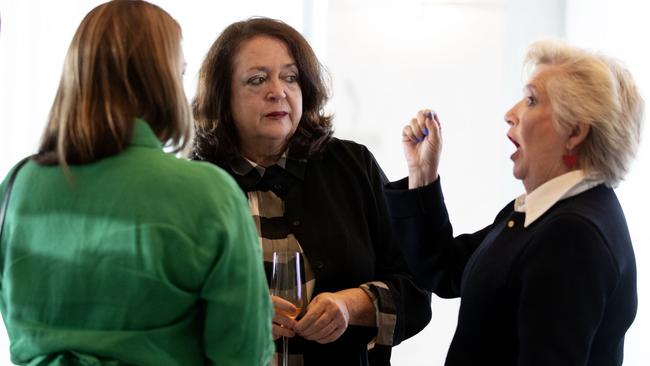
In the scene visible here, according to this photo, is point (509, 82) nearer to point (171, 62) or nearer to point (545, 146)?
point (545, 146)

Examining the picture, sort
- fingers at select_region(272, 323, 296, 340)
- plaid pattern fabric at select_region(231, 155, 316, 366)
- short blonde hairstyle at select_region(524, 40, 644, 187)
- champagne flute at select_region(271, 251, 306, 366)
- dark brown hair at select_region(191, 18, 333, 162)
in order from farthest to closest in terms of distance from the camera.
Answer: dark brown hair at select_region(191, 18, 333, 162)
plaid pattern fabric at select_region(231, 155, 316, 366)
fingers at select_region(272, 323, 296, 340)
champagne flute at select_region(271, 251, 306, 366)
short blonde hairstyle at select_region(524, 40, 644, 187)

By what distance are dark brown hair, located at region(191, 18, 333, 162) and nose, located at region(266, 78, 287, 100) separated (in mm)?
97

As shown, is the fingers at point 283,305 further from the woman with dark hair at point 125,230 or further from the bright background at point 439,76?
the bright background at point 439,76

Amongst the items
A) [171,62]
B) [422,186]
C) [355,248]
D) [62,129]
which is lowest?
[355,248]

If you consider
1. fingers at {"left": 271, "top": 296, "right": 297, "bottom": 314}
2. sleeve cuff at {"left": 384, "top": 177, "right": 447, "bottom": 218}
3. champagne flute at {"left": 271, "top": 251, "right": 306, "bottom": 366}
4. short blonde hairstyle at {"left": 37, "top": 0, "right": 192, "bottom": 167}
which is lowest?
fingers at {"left": 271, "top": 296, "right": 297, "bottom": 314}

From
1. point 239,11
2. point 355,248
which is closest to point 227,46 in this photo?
point 355,248

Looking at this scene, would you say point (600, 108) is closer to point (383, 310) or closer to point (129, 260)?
point (383, 310)

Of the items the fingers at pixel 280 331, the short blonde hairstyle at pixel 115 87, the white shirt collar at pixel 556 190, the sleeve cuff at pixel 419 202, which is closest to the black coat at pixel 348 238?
the sleeve cuff at pixel 419 202

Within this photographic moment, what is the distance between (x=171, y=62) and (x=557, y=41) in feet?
3.02

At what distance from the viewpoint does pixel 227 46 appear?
7.88 ft

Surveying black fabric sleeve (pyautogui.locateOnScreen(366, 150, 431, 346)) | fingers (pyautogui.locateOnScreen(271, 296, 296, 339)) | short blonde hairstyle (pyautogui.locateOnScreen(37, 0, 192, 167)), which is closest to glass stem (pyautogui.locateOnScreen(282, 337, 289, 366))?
fingers (pyautogui.locateOnScreen(271, 296, 296, 339))

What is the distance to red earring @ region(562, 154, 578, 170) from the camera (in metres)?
1.82

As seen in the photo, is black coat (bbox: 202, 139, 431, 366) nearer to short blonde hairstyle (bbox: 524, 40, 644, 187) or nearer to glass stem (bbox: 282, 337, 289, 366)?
glass stem (bbox: 282, 337, 289, 366)

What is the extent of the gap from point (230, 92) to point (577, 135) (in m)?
1.02
